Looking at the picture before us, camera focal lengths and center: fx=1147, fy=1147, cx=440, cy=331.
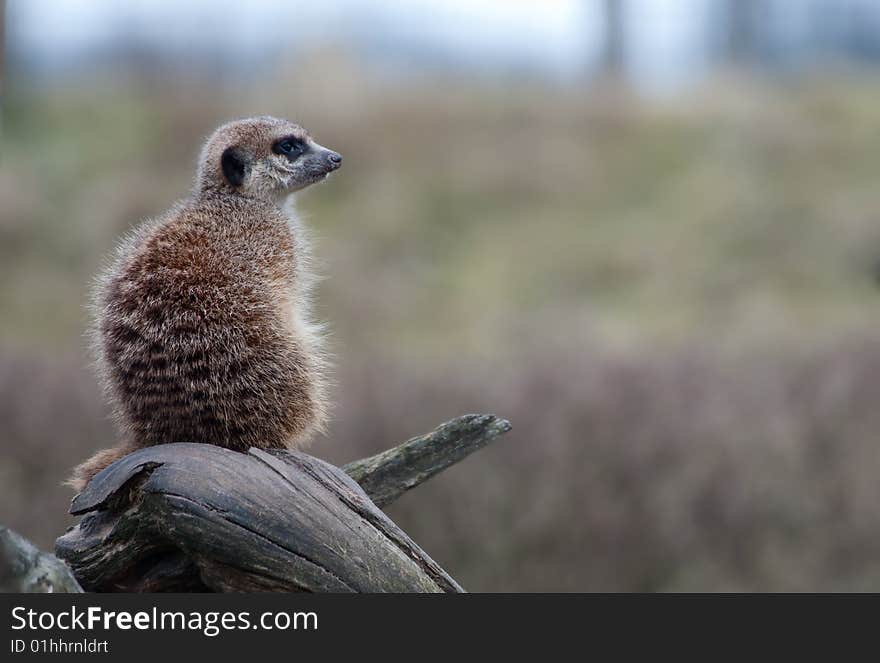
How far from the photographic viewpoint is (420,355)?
1057 centimetres

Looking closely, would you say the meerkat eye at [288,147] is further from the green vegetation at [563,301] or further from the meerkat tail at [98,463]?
the green vegetation at [563,301]

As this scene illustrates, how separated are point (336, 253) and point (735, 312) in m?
4.74

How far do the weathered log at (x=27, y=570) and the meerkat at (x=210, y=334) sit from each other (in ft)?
1.72

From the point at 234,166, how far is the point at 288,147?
164mm

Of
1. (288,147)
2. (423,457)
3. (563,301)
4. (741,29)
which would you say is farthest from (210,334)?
(741,29)

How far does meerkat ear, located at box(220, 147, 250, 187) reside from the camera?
10.7 feet

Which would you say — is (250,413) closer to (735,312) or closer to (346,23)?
(735,312)

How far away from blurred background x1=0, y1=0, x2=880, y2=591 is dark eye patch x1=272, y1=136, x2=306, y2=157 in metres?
1.30

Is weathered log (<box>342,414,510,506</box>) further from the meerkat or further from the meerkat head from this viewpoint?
the meerkat head

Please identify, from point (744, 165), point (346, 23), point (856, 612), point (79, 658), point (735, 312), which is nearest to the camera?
point (79, 658)

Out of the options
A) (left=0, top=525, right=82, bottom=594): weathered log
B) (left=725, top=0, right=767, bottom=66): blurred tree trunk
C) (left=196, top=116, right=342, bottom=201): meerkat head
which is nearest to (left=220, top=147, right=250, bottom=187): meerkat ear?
(left=196, top=116, right=342, bottom=201): meerkat head

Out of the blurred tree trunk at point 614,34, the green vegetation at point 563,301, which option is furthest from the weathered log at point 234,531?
the blurred tree trunk at point 614,34

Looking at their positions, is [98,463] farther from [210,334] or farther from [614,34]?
[614,34]

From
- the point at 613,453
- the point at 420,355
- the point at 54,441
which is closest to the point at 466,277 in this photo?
the point at 420,355
